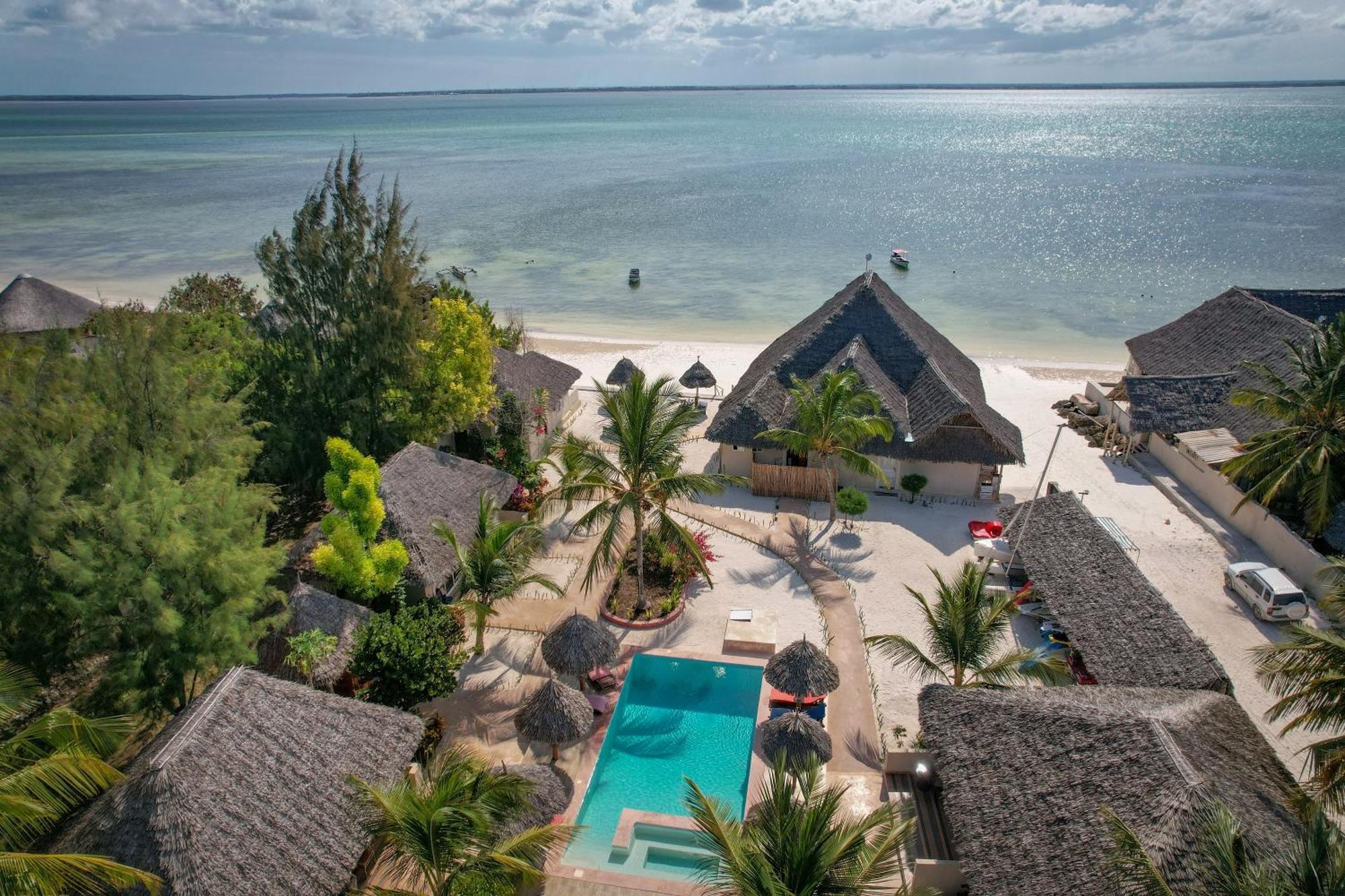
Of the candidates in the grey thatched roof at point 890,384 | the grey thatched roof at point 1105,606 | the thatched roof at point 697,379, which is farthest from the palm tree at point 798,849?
the thatched roof at point 697,379

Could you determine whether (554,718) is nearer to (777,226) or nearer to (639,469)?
(639,469)

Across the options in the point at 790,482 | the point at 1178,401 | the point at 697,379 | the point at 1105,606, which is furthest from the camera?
the point at 697,379

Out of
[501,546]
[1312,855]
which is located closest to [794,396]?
[501,546]

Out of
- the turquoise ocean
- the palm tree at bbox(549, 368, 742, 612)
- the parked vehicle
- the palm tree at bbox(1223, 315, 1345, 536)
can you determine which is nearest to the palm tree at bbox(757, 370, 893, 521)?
the palm tree at bbox(549, 368, 742, 612)

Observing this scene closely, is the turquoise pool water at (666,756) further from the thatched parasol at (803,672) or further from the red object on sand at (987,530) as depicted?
the red object on sand at (987,530)

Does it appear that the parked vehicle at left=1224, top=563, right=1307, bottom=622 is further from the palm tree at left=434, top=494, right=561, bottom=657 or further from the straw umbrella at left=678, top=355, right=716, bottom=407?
the straw umbrella at left=678, top=355, right=716, bottom=407

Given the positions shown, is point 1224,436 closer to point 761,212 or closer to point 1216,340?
point 1216,340

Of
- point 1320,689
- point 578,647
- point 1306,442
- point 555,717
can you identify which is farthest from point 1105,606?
point 555,717
